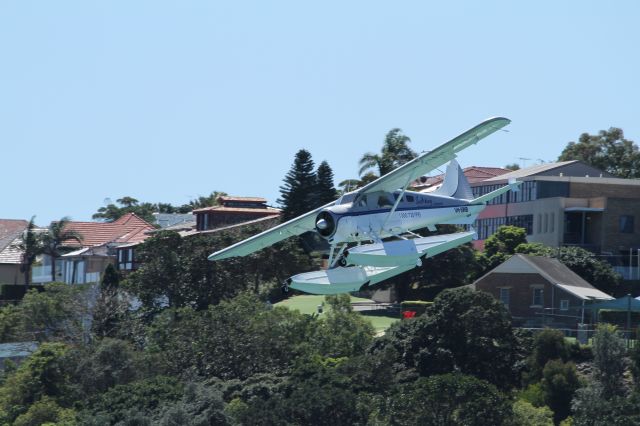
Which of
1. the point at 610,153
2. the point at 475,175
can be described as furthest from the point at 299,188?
the point at 610,153

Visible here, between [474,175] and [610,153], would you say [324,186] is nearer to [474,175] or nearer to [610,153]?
[474,175]

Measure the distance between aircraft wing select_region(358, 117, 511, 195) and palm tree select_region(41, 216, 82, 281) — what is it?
50671 millimetres

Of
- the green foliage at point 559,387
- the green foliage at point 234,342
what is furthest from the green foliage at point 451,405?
the green foliage at point 234,342

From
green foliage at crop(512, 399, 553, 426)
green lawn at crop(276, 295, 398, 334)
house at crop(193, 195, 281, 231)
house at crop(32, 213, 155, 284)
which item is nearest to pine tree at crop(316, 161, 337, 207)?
green lawn at crop(276, 295, 398, 334)

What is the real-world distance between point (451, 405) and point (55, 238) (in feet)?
162

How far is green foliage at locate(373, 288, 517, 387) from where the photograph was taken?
43.3 metres

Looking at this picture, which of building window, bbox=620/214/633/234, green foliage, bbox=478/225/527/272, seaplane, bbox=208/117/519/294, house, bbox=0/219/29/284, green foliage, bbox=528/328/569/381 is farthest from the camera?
house, bbox=0/219/29/284

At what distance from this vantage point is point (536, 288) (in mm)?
55156

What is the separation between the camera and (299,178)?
68.8m

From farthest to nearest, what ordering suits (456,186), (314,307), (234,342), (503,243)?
(503,243)
(314,307)
(234,342)
(456,186)

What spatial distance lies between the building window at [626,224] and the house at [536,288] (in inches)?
420

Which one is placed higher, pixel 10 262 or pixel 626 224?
pixel 626 224

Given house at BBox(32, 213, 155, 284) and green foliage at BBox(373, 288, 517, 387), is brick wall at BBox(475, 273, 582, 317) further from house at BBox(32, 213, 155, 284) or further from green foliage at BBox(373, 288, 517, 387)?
house at BBox(32, 213, 155, 284)

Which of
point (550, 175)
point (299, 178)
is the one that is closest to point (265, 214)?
point (299, 178)
